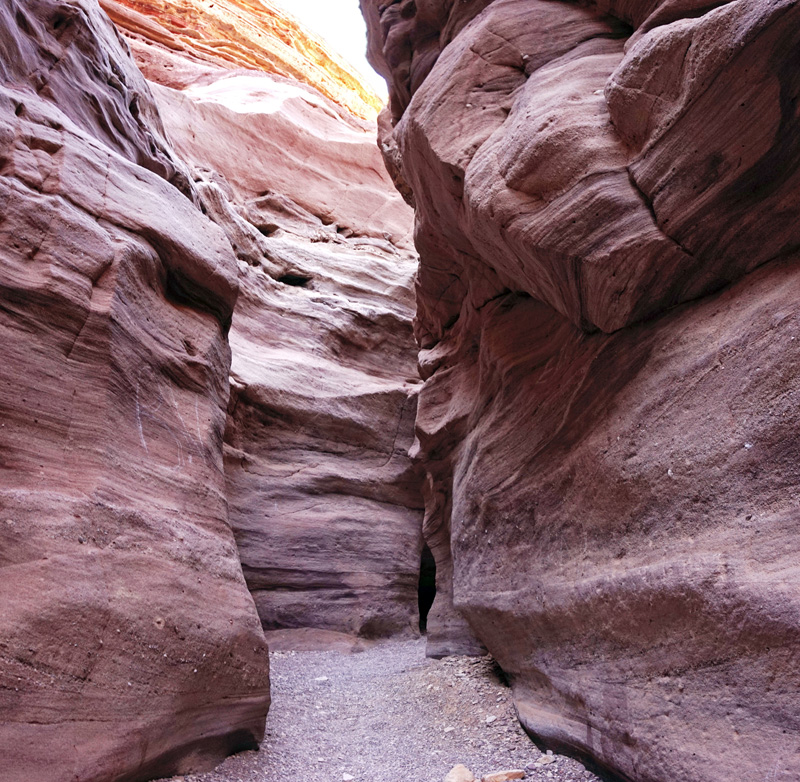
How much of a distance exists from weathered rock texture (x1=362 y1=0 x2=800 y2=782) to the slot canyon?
0.8 inches

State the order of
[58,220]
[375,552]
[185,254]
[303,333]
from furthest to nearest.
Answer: [303,333] → [375,552] → [185,254] → [58,220]

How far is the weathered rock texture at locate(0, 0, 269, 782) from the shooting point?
3.64 metres

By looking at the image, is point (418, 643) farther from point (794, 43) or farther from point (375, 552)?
point (794, 43)

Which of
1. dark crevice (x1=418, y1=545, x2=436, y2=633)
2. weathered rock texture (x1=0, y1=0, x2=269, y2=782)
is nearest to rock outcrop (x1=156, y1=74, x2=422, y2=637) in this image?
dark crevice (x1=418, y1=545, x2=436, y2=633)

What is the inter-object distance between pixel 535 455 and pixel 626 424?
1.24m

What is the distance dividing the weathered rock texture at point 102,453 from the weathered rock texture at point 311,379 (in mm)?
4163

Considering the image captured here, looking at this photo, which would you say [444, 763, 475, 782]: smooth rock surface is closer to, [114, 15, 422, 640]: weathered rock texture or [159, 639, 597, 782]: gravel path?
[159, 639, 597, 782]: gravel path

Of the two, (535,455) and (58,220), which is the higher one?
(58,220)

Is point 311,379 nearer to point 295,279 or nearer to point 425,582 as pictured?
point 295,279

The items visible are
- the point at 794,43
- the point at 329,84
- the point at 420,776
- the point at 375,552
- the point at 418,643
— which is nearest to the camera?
the point at 794,43

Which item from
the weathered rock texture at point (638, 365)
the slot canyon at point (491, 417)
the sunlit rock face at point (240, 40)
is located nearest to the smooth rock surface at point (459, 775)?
the slot canyon at point (491, 417)

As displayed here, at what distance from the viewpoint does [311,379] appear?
38.5 ft

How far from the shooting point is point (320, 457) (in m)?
11.4

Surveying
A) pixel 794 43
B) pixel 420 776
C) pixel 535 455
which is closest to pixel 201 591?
pixel 420 776
